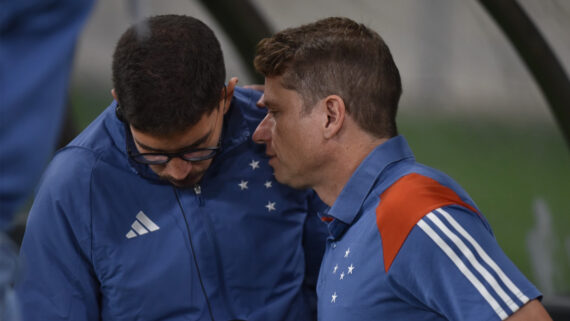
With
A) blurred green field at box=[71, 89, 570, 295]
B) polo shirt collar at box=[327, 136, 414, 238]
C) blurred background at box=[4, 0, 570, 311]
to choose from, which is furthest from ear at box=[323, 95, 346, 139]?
blurred background at box=[4, 0, 570, 311]

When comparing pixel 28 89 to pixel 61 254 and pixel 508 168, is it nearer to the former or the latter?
pixel 61 254

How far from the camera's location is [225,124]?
2033 millimetres

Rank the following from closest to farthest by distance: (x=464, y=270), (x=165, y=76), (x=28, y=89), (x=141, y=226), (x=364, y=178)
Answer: (x=28, y=89), (x=464, y=270), (x=165, y=76), (x=364, y=178), (x=141, y=226)

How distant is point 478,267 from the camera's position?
4.74 ft

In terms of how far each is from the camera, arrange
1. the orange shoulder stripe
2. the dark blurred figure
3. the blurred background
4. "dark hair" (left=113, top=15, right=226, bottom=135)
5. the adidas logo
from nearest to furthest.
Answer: the dark blurred figure → the orange shoulder stripe → "dark hair" (left=113, top=15, right=226, bottom=135) → the adidas logo → the blurred background

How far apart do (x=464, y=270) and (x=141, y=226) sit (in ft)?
2.84

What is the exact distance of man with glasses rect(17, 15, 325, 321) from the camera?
1.75 meters

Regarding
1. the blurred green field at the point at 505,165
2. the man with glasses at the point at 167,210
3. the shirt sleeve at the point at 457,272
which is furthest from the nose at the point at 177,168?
the blurred green field at the point at 505,165

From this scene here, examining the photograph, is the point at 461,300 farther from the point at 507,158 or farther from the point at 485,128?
the point at 485,128

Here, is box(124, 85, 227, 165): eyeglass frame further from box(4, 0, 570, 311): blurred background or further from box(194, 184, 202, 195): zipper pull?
box(4, 0, 570, 311): blurred background

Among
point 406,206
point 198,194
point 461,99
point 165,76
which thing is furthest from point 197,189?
point 461,99

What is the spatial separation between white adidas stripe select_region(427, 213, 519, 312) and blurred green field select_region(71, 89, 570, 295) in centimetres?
321

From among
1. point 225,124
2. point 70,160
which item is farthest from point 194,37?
point 70,160

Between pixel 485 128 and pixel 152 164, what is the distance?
8297 millimetres
